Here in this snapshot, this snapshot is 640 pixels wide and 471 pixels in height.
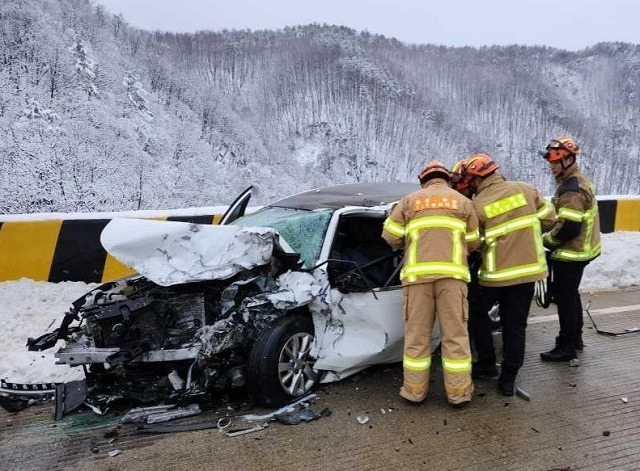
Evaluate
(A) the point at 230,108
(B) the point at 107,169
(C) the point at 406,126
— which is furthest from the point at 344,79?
(B) the point at 107,169

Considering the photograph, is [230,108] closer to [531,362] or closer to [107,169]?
[107,169]

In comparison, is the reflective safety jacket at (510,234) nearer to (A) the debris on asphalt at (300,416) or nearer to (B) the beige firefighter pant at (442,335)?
(B) the beige firefighter pant at (442,335)

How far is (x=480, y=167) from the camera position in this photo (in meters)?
4.05

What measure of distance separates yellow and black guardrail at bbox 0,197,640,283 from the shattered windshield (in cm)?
226

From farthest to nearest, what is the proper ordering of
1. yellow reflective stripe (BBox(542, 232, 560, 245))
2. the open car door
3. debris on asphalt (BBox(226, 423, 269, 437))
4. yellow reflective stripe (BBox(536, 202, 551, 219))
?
1. the open car door
2. yellow reflective stripe (BBox(542, 232, 560, 245))
3. yellow reflective stripe (BBox(536, 202, 551, 219))
4. debris on asphalt (BBox(226, 423, 269, 437))

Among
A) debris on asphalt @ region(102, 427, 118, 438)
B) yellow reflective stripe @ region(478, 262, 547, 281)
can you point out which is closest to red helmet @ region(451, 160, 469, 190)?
yellow reflective stripe @ region(478, 262, 547, 281)

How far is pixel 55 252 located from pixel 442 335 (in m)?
4.46

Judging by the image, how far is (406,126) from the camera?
26672 mm

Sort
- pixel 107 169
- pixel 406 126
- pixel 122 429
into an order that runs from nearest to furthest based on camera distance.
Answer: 1. pixel 122 429
2. pixel 107 169
3. pixel 406 126

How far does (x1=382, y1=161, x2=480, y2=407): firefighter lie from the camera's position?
361 cm

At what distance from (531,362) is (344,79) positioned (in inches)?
946

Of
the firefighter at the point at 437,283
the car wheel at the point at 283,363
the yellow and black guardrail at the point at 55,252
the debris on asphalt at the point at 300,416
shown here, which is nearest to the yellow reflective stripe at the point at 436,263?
the firefighter at the point at 437,283

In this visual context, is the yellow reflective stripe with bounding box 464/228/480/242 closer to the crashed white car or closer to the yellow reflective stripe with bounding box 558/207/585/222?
the crashed white car

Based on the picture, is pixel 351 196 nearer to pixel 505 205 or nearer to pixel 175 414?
pixel 505 205
